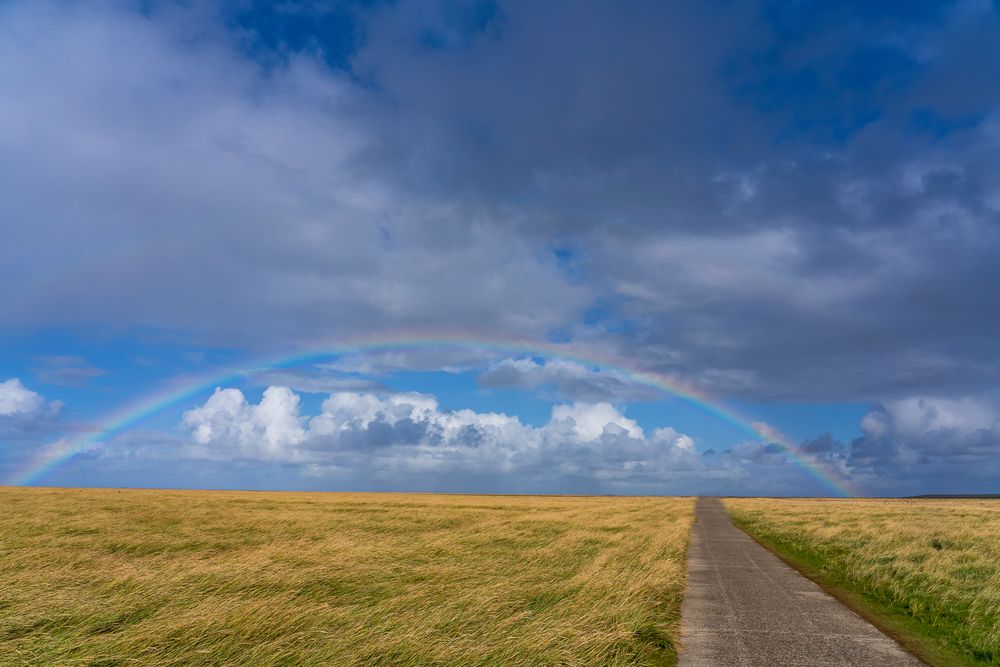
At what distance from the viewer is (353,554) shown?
18.6m

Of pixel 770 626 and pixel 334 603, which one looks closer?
pixel 770 626

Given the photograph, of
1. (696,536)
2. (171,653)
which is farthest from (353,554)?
(696,536)

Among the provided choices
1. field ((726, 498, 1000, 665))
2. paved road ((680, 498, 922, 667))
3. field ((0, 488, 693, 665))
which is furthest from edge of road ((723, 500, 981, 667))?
field ((0, 488, 693, 665))

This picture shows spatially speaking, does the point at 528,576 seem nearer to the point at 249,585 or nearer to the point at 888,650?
the point at 249,585

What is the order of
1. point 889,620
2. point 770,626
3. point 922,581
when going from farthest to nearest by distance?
point 922,581 → point 889,620 → point 770,626

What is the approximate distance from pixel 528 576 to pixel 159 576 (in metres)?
8.32

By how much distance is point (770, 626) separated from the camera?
11016 millimetres

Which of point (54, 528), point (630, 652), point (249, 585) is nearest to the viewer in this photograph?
point (630, 652)

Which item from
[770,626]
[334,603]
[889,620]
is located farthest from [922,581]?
[334,603]

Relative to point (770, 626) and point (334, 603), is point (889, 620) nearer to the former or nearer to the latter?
point (770, 626)

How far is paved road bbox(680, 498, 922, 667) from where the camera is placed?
909 cm

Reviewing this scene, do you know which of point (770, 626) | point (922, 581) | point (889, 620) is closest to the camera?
point (770, 626)

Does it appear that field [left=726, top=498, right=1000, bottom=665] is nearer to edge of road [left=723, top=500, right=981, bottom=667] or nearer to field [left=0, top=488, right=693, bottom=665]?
edge of road [left=723, top=500, right=981, bottom=667]

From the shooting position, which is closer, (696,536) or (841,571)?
(841,571)
